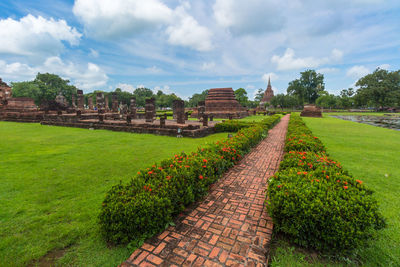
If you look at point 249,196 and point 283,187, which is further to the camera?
point 249,196

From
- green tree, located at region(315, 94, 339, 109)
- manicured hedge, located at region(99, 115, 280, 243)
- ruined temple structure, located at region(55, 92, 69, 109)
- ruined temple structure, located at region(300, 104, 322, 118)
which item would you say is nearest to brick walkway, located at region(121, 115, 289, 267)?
manicured hedge, located at region(99, 115, 280, 243)

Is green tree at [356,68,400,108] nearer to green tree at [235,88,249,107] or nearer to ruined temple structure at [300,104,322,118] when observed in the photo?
ruined temple structure at [300,104,322,118]

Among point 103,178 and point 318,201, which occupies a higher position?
point 318,201

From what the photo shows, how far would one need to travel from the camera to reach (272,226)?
2.83 meters

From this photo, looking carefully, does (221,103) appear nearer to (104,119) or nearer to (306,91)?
(104,119)

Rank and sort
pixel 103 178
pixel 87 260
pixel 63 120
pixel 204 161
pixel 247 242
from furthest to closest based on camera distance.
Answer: pixel 63 120 → pixel 103 178 → pixel 204 161 → pixel 247 242 → pixel 87 260

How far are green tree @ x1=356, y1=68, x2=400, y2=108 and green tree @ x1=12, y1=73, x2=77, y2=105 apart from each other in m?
78.9

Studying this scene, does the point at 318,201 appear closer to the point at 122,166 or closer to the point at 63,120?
the point at 122,166

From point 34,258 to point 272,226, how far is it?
325 centimetres

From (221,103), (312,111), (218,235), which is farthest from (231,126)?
(312,111)

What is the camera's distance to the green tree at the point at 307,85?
2345 inches

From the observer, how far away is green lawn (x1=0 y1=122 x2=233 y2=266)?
7.74 ft

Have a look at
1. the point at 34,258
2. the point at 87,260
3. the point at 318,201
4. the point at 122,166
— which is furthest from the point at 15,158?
the point at 318,201

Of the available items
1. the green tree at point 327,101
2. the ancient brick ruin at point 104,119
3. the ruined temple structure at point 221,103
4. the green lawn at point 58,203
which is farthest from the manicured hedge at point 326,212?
the green tree at point 327,101
